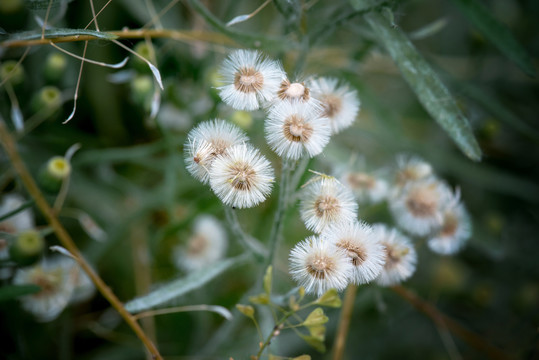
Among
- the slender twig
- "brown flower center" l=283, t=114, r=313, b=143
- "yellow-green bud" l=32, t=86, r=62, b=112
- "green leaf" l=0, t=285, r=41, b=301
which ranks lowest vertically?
the slender twig

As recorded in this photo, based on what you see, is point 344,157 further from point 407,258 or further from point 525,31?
point 525,31

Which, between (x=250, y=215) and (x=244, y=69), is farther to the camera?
(x=250, y=215)

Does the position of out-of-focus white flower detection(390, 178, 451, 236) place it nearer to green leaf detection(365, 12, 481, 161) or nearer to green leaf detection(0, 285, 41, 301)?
green leaf detection(365, 12, 481, 161)

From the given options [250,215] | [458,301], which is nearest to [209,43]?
[250,215]

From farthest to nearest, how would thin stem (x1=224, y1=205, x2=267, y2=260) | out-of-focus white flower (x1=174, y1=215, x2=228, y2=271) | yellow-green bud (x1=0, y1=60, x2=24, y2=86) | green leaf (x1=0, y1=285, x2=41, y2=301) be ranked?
1. out-of-focus white flower (x1=174, y1=215, x2=228, y2=271)
2. yellow-green bud (x1=0, y1=60, x2=24, y2=86)
3. green leaf (x1=0, y1=285, x2=41, y2=301)
4. thin stem (x1=224, y1=205, x2=267, y2=260)

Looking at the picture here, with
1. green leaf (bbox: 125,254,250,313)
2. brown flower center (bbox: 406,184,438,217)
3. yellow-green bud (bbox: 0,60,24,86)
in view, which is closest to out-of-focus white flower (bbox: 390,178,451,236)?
brown flower center (bbox: 406,184,438,217)
